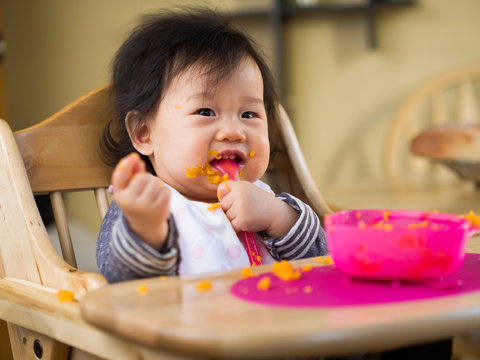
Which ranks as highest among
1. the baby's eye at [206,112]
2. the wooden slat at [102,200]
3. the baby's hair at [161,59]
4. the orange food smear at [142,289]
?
the baby's hair at [161,59]

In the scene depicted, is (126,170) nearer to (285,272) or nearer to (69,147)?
(285,272)

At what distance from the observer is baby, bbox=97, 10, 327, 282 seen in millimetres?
834

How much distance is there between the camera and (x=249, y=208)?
841 mm

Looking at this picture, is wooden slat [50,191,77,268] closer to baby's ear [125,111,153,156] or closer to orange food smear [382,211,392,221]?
baby's ear [125,111,153,156]

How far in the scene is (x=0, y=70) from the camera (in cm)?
212

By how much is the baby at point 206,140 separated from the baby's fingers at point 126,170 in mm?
213

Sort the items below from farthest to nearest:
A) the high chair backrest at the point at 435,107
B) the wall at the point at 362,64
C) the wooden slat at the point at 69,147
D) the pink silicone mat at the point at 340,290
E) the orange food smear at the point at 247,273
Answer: the wall at the point at 362,64, the high chair backrest at the point at 435,107, the wooden slat at the point at 69,147, the orange food smear at the point at 247,273, the pink silicone mat at the point at 340,290

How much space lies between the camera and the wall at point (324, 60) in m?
2.32

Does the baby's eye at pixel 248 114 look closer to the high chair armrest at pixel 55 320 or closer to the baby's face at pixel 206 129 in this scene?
the baby's face at pixel 206 129

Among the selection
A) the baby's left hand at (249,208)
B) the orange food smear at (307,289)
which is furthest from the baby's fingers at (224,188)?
the orange food smear at (307,289)

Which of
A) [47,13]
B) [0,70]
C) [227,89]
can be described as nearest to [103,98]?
[227,89]

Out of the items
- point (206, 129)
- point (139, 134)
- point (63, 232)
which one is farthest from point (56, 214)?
point (206, 129)

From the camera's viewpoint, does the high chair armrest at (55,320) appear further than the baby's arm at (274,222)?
No

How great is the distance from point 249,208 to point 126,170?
305 mm
